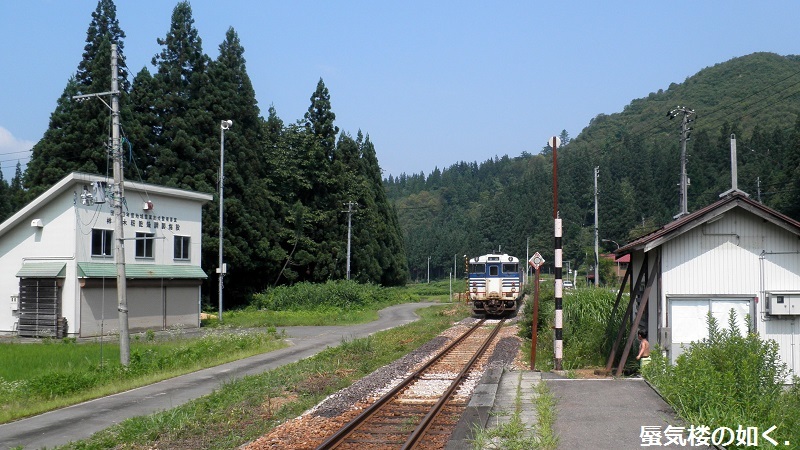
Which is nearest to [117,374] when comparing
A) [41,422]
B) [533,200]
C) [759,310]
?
[41,422]

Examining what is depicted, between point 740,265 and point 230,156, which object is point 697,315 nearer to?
point 740,265

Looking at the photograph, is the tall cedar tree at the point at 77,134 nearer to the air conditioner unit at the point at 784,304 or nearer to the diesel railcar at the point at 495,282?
the diesel railcar at the point at 495,282

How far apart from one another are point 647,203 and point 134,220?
6782 centimetres

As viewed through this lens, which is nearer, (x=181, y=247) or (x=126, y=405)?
(x=126, y=405)

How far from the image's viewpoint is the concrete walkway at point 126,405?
10.4 meters

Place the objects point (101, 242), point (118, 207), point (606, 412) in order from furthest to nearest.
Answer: point (101, 242), point (118, 207), point (606, 412)

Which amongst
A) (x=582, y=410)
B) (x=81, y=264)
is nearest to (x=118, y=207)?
(x=81, y=264)

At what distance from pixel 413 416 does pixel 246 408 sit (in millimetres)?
2761

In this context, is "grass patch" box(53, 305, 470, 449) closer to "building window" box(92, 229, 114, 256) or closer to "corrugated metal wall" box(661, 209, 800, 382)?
"corrugated metal wall" box(661, 209, 800, 382)

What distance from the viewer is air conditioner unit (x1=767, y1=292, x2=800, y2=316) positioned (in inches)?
516

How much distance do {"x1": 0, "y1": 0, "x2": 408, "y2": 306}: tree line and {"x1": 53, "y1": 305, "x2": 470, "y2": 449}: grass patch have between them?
68.1 ft

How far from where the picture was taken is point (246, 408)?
11727mm

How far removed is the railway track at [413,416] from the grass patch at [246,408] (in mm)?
1206

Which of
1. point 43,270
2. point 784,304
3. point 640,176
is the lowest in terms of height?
point 784,304
